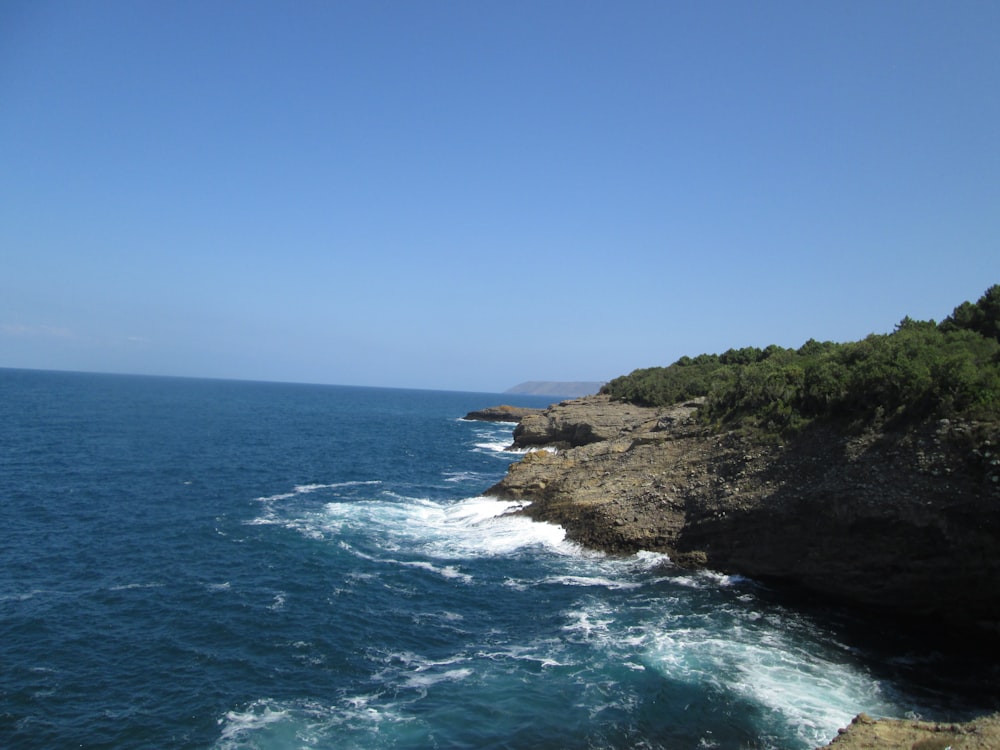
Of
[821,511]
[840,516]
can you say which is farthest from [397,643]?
[840,516]

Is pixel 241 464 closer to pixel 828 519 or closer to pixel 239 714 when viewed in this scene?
pixel 239 714

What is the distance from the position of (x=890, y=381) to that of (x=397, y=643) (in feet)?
70.7

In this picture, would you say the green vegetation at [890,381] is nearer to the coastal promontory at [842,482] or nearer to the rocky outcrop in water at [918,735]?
the coastal promontory at [842,482]

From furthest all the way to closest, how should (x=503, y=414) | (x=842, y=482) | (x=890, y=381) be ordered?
(x=503, y=414) < (x=890, y=381) < (x=842, y=482)

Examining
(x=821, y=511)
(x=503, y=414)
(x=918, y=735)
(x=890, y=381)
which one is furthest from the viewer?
(x=503, y=414)

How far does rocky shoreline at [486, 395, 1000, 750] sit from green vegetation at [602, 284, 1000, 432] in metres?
1.08

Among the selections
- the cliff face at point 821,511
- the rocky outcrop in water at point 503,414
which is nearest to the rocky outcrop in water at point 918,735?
the cliff face at point 821,511

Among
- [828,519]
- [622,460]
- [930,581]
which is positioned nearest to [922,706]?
[930,581]

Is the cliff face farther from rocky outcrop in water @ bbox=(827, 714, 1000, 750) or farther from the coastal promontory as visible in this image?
rocky outcrop in water @ bbox=(827, 714, 1000, 750)

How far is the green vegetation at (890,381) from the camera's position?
22.5m

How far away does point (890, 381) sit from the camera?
24.8m

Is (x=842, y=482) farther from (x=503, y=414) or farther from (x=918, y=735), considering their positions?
(x=503, y=414)

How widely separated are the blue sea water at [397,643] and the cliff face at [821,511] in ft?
5.49

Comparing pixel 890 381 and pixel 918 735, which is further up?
pixel 890 381
